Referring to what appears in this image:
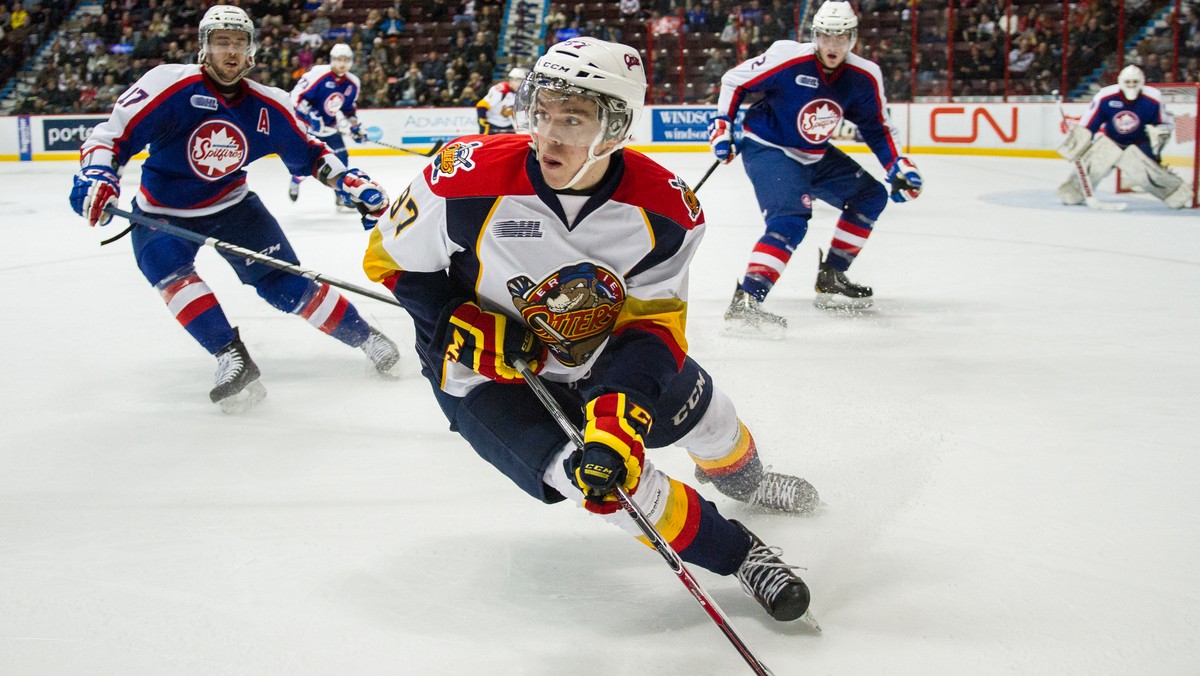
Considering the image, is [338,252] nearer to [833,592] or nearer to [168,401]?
[168,401]

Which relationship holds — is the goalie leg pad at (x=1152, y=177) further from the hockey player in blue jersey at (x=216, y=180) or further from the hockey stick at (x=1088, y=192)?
the hockey player in blue jersey at (x=216, y=180)

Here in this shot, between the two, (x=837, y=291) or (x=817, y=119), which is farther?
(x=837, y=291)

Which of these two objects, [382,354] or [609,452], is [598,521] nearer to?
[609,452]

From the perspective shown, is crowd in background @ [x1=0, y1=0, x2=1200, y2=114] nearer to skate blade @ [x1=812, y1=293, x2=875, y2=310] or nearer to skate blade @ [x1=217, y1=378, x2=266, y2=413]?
skate blade @ [x1=812, y1=293, x2=875, y2=310]

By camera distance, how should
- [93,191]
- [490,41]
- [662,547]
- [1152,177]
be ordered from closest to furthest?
[662,547] < [93,191] < [1152,177] < [490,41]

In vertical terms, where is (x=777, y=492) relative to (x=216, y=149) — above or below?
below

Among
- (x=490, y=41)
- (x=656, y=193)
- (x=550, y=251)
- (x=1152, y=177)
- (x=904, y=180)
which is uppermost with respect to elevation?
(x=490, y=41)

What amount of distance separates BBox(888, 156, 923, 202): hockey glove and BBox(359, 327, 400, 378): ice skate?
2.30 meters

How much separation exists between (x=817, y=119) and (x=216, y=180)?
253cm

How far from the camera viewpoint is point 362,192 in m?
3.67

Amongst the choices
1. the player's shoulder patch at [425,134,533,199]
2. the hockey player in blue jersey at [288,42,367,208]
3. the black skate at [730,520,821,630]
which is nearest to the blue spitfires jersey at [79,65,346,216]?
the player's shoulder patch at [425,134,533,199]

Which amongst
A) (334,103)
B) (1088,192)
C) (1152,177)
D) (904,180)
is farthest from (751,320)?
(334,103)

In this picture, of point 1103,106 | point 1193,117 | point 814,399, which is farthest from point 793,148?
point 1193,117

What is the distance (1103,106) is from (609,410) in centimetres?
752
